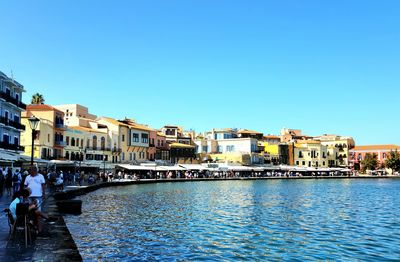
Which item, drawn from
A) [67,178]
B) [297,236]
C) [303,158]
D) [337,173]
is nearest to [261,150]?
[303,158]

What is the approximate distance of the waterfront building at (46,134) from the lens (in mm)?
51844

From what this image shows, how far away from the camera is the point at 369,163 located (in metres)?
112

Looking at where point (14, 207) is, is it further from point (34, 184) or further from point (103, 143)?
point (103, 143)

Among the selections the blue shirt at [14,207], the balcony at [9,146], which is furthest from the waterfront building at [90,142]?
the blue shirt at [14,207]

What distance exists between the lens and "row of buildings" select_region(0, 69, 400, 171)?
153ft

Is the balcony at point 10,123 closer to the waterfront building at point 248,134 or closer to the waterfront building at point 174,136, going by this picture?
the waterfront building at point 174,136

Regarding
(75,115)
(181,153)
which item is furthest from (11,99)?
(181,153)

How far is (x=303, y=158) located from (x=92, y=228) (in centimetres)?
9766

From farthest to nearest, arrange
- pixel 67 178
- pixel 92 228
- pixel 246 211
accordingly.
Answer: pixel 67 178 → pixel 246 211 → pixel 92 228

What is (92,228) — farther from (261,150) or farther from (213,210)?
(261,150)

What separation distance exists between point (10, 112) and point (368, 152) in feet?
343

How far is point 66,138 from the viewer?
5909cm

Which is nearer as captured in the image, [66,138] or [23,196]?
[23,196]

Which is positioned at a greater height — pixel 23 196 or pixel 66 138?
pixel 66 138
